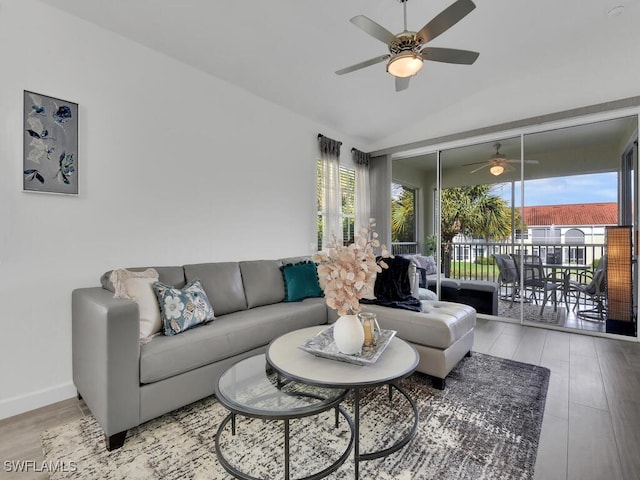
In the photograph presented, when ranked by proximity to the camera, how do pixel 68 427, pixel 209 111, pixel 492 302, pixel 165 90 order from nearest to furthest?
1. pixel 68 427
2. pixel 165 90
3. pixel 209 111
4. pixel 492 302

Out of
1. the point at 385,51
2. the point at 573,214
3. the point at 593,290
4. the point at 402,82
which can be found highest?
the point at 385,51

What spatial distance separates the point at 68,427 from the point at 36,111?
6.84ft

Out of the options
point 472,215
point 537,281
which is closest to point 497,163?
point 472,215

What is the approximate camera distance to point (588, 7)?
119 inches

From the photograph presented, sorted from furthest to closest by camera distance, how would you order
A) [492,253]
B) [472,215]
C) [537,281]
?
[472,215] < [492,253] < [537,281]

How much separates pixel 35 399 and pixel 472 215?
200 inches

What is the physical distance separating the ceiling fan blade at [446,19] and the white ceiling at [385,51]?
73cm

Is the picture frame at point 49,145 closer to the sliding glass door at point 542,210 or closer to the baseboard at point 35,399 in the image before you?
→ the baseboard at point 35,399

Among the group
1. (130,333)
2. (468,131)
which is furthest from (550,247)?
(130,333)

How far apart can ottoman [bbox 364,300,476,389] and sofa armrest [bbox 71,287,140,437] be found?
1813 mm

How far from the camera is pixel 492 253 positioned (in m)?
4.44

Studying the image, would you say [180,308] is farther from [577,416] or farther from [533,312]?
[533,312]

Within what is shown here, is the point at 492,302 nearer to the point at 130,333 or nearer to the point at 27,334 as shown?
the point at 130,333

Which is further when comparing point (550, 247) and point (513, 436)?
point (550, 247)
